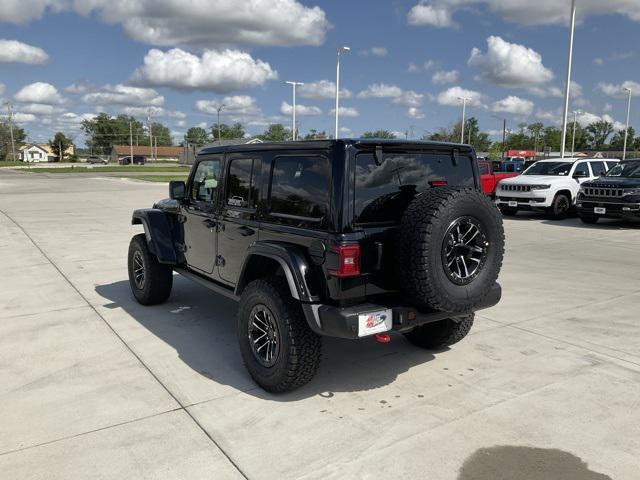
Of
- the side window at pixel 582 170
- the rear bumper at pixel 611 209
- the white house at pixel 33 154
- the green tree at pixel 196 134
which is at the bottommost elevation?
the rear bumper at pixel 611 209

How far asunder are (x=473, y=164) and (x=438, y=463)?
2324 mm

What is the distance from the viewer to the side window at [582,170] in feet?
50.2

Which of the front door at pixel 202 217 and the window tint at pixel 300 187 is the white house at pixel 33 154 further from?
the window tint at pixel 300 187

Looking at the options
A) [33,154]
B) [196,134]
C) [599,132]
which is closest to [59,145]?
[33,154]

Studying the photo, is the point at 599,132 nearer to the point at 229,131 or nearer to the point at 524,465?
the point at 229,131

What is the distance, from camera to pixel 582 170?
50.6 ft

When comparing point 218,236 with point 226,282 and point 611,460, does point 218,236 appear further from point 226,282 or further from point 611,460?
point 611,460

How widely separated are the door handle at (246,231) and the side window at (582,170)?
44.2ft

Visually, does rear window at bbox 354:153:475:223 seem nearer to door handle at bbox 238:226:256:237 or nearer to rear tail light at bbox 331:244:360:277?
rear tail light at bbox 331:244:360:277

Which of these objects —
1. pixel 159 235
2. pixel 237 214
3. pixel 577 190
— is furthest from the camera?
pixel 577 190

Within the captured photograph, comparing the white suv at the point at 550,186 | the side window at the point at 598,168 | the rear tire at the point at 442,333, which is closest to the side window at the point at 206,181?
the rear tire at the point at 442,333

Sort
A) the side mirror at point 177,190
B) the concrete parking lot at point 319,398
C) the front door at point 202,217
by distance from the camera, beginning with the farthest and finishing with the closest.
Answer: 1. the side mirror at point 177,190
2. the front door at point 202,217
3. the concrete parking lot at point 319,398

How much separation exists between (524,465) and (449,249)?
1309 millimetres

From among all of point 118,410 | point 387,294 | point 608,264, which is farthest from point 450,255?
point 608,264
